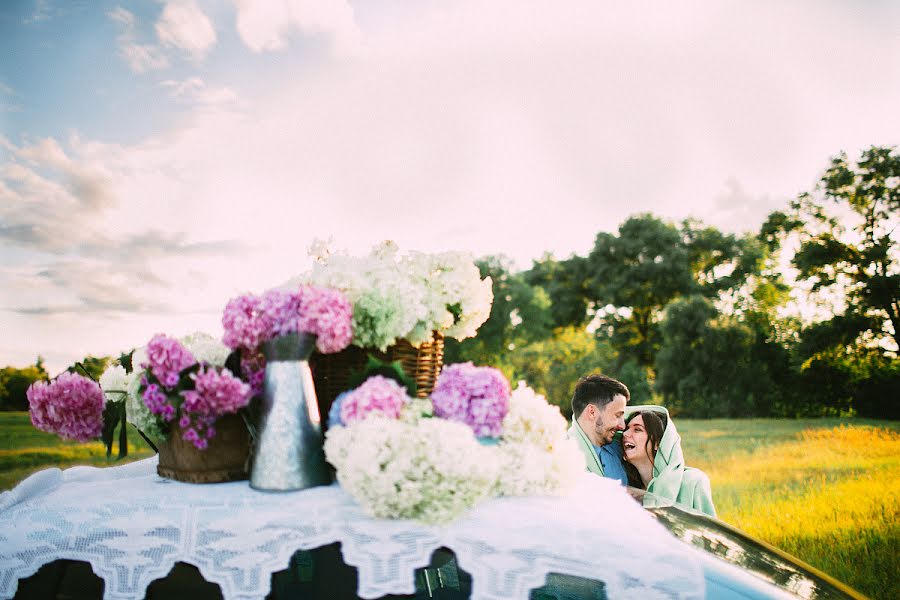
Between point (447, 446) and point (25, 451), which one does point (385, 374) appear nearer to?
point (447, 446)

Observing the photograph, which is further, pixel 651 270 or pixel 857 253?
pixel 651 270

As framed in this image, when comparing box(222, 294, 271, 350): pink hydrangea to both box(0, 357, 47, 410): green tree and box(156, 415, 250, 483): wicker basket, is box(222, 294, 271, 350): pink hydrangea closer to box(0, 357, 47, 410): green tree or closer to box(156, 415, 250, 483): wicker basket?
box(156, 415, 250, 483): wicker basket

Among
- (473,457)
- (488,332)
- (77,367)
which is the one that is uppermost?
(488,332)

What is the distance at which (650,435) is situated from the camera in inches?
171

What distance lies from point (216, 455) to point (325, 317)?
71cm

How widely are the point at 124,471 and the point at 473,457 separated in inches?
75.1

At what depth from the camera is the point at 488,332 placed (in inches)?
1189

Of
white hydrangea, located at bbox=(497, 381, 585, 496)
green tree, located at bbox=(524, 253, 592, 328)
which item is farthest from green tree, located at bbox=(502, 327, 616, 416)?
white hydrangea, located at bbox=(497, 381, 585, 496)

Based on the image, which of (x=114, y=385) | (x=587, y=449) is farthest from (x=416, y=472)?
(x=587, y=449)

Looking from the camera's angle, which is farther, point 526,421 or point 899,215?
point 899,215

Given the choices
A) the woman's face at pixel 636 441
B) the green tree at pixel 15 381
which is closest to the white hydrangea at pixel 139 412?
the woman's face at pixel 636 441

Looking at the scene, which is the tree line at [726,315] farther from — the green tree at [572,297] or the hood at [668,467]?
the hood at [668,467]

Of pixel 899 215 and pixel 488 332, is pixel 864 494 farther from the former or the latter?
pixel 488 332

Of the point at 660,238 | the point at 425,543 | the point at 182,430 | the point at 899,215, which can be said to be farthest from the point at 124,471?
the point at 660,238
